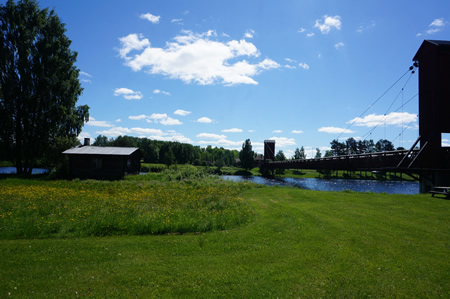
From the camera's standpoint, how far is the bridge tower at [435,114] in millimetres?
21078

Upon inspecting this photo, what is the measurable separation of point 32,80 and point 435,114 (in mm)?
47661

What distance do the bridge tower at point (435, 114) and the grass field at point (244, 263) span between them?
45.4ft

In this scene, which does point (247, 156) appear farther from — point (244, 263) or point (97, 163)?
point (244, 263)

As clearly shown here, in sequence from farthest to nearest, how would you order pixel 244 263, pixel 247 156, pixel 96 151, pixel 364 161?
pixel 247 156, pixel 96 151, pixel 364 161, pixel 244 263

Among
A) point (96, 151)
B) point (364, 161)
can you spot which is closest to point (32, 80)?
point (96, 151)

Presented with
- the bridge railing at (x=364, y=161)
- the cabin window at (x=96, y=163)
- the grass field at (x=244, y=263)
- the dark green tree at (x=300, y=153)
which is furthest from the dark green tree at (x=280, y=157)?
the grass field at (x=244, y=263)

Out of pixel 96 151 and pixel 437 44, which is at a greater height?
pixel 437 44

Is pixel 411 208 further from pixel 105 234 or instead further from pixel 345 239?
pixel 105 234

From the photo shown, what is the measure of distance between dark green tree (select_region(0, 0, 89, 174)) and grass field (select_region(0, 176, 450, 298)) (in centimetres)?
3472

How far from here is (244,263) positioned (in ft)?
22.4

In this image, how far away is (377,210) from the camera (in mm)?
13672

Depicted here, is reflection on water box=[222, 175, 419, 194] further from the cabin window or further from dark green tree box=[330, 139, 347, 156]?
dark green tree box=[330, 139, 347, 156]

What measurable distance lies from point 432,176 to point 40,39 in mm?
49753

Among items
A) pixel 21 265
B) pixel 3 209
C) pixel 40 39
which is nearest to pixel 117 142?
pixel 40 39
